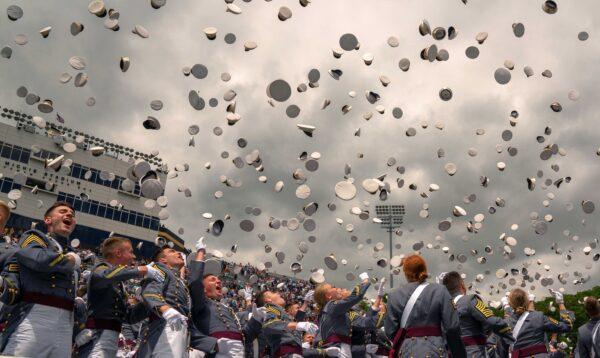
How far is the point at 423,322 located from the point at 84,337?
3711mm

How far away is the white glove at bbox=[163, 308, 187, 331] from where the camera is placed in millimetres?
5059

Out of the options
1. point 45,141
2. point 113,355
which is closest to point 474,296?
point 113,355

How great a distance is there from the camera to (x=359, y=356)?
9008mm

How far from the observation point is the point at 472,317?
291 inches

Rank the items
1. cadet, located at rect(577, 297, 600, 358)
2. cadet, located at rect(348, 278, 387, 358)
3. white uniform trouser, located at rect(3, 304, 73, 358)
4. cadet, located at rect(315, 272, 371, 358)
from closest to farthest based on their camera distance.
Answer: white uniform trouser, located at rect(3, 304, 73, 358), cadet, located at rect(315, 272, 371, 358), cadet, located at rect(577, 297, 600, 358), cadet, located at rect(348, 278, 387, 358)

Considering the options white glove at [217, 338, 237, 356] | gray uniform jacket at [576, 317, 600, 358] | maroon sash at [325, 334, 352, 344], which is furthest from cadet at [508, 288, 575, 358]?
white glove at [217, 338, 237, 356]

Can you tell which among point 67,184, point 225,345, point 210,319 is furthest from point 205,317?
point 67,184

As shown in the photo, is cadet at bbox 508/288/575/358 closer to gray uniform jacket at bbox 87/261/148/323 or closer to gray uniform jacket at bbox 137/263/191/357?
gray uniform jacket at bbox 137/263/191/357

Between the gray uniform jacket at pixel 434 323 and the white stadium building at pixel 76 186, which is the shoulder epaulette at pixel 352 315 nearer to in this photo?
the gray uniform jacket at pixel 434 323

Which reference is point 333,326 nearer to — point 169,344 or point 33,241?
point 169,344

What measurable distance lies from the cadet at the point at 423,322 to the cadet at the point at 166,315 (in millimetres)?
2290

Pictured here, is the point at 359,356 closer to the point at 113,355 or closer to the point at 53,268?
the point at 113,355

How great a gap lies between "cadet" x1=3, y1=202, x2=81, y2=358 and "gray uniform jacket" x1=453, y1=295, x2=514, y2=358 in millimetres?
5341

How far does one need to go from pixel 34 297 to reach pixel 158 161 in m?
69.3
